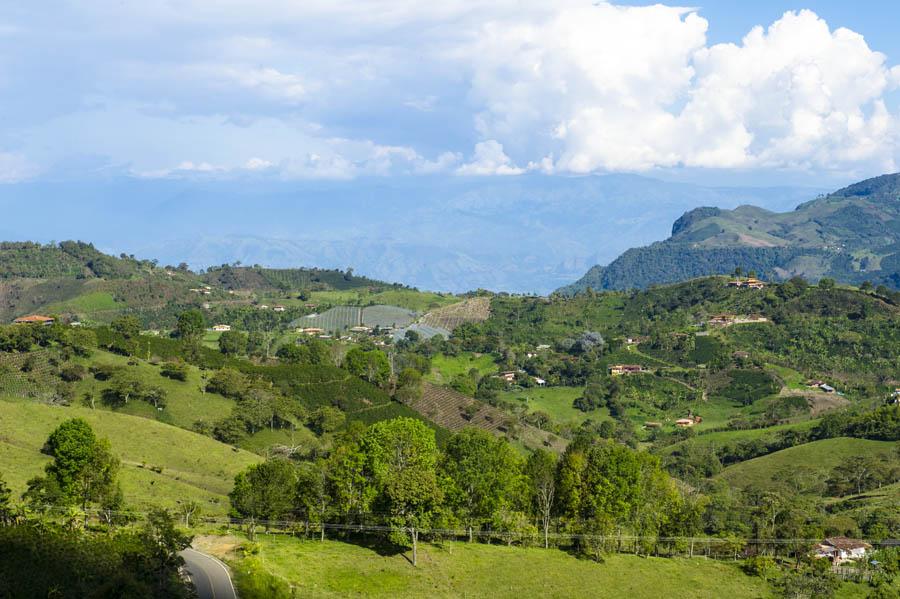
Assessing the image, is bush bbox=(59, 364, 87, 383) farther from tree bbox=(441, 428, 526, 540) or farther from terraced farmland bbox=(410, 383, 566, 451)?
tree bbox=(441, 428, 526, 540)

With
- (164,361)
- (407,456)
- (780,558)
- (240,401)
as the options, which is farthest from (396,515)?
(164,361)

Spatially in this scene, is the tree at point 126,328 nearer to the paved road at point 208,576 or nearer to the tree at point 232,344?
the tree at point 232,344

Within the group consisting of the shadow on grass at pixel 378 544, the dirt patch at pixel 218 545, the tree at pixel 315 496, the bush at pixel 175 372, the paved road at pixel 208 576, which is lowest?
the shadow on grass at pixel 378 544

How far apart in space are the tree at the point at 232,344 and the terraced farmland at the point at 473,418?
149 feet

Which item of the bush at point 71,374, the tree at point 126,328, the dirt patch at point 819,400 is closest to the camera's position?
the bush at point 71,374

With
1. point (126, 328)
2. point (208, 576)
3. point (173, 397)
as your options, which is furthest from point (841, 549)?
point (126, 328)

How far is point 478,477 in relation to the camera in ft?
223

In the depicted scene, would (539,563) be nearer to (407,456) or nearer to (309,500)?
(407,456)

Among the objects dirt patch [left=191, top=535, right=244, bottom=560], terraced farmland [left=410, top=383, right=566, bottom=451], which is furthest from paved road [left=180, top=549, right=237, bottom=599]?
terraced farmland [left=410, top=383, right=566, bottom=451]

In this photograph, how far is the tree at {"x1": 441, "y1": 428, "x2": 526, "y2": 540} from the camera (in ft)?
221

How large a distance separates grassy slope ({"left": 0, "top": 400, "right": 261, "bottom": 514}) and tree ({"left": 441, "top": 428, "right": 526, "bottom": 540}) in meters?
20.2

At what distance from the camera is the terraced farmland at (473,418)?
140 metres

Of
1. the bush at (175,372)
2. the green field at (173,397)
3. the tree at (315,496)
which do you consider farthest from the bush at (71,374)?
the tree at (315,496)

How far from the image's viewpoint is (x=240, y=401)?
4636 inches
